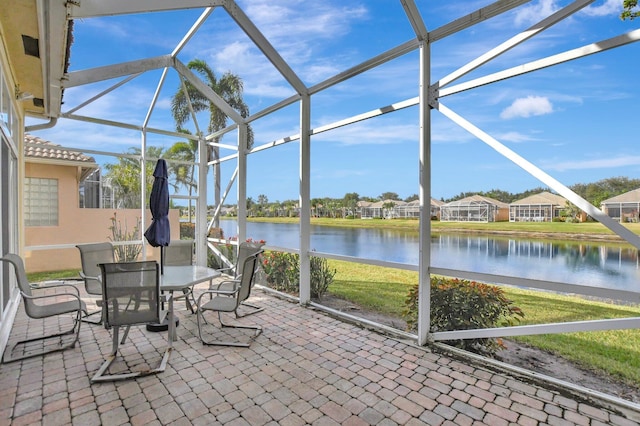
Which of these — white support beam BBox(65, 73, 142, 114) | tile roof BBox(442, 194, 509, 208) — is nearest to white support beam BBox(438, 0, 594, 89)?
tile roof BBox(442, 194, 509, 208)

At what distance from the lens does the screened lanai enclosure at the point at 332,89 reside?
9.84 ft

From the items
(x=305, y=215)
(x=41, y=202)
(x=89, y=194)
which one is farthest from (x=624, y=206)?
(x=41, y=202)

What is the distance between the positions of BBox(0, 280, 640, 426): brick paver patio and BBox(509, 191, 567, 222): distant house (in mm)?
1597

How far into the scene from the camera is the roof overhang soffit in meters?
3.18

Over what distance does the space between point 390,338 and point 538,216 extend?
87.2 inches

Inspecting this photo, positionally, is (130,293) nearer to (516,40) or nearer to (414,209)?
(414,209)

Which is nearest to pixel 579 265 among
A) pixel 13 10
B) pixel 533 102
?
pixel 533 102

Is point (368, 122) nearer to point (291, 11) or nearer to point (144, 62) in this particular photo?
point (291, 11)

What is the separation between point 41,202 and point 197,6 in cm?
749

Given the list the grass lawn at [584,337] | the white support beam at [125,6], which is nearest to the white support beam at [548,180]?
the grass lawn at [584,337]

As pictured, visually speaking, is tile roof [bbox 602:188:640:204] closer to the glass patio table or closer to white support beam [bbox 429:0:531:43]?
white support beam [bbox 429:0:531:43]

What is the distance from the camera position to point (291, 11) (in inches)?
176

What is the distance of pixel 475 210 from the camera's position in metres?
3.88

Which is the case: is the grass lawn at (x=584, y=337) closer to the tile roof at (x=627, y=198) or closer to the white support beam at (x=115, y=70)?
the tile roof at (x=627, y=198)
